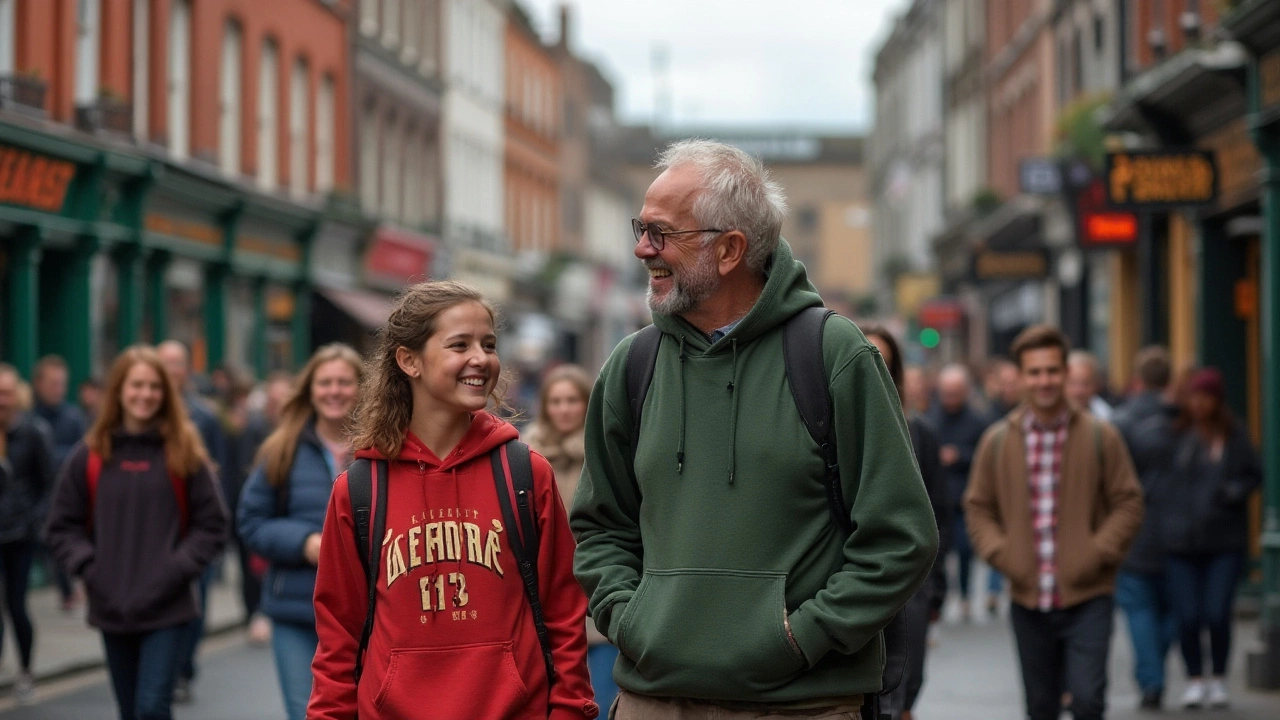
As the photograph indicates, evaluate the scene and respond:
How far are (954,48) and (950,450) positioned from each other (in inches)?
1338

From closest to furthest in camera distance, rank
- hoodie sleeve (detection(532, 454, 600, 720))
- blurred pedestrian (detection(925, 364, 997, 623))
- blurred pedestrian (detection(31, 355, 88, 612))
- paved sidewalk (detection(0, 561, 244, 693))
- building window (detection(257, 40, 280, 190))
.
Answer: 1. hoodie sleeve (detection(532, 454, 600, 720))
2. paved sidewalk (detection(0, 561, 244, 693))
3. blurred pedestrian (detection(31, 355, 88, 612))
4. blurred pedestrian (detection(925, 364, 997, 623))
5. building window (detection(257, 40, 280, 190))

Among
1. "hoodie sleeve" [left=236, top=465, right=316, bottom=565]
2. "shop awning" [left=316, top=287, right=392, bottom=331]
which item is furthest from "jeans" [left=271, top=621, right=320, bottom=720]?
"shop awning" [left=316, top=287, right=392, bottom=331]

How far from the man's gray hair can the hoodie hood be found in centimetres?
6

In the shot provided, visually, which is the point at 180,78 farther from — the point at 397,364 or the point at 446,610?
the point at 446,610

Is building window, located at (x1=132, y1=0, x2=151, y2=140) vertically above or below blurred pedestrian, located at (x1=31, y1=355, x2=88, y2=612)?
above

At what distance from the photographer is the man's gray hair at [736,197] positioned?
14.2 ft

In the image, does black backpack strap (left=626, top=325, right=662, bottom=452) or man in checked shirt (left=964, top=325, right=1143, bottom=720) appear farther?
man in checked shirt (left=964, top=325, right=1143, bottom=720)

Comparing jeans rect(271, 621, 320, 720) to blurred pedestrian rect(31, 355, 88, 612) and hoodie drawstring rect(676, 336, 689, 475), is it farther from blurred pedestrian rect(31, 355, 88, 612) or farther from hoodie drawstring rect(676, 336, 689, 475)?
blurred pedestrian rect(31, 355, 88, 612)

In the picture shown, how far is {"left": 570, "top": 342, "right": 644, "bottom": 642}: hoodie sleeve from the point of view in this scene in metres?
4.44

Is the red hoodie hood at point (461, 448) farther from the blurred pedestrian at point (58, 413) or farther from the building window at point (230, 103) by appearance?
the building window at point (230, 103)

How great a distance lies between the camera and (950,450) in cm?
1673

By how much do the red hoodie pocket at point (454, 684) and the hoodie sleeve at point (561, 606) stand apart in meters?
0.11

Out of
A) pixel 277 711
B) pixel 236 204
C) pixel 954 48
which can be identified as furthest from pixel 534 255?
pixel 277 711

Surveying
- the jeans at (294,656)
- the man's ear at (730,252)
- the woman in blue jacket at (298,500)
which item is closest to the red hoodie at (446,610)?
the man's ear at (730,252)
